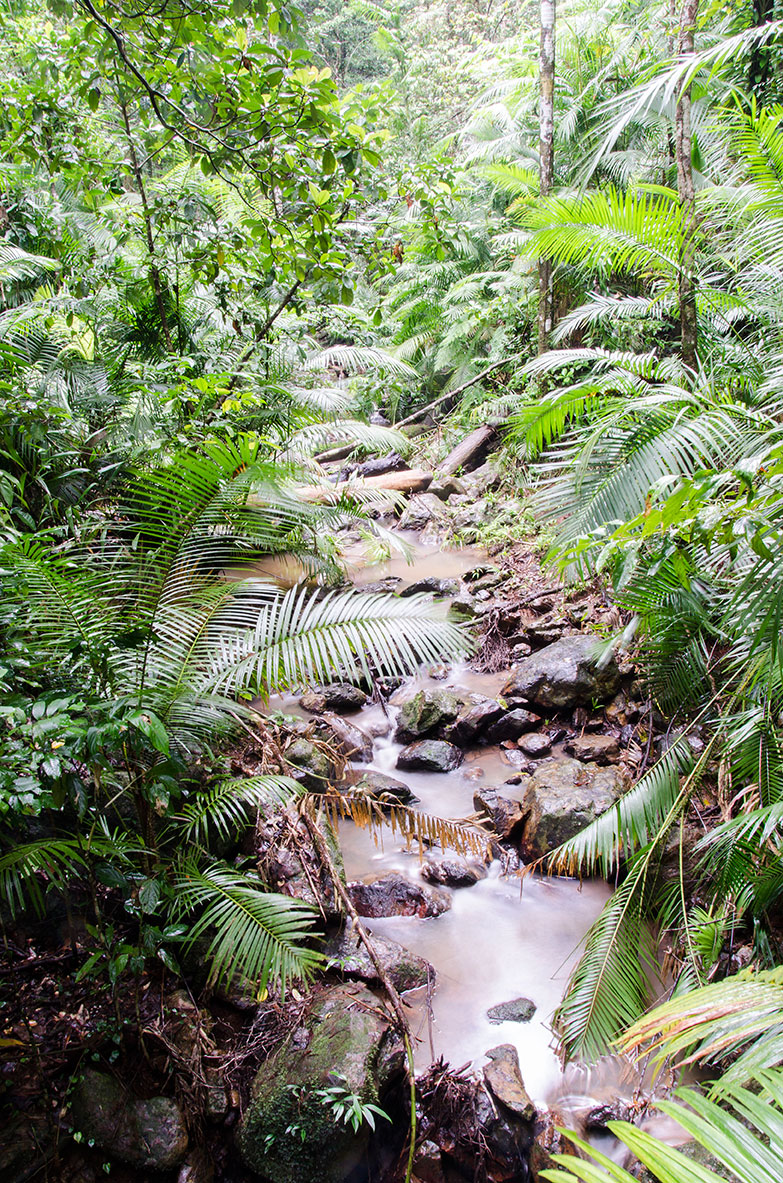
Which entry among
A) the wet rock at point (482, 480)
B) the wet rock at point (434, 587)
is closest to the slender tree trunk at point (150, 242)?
the wet rock at point (434, 587)

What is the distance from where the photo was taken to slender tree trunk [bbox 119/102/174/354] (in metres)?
4.07

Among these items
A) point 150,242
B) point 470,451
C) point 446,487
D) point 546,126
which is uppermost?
point 546,126

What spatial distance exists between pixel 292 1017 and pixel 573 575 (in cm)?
273

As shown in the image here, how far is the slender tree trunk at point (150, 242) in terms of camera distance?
13.4ft

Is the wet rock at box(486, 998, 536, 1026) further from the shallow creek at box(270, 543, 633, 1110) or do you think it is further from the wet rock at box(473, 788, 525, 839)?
the wet rock at box(473, 788, 525, 839)

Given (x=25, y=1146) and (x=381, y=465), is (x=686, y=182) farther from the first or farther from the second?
(x=381, y=465)

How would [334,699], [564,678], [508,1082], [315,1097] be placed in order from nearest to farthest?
[315,1097] < [508,1082] < [564,678] < [334,699]

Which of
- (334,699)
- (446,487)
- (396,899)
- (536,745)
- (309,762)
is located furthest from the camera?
(446,487)

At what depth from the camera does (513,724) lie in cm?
429

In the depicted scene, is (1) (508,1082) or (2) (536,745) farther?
(2) (536,745)

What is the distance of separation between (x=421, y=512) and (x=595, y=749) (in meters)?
4.69

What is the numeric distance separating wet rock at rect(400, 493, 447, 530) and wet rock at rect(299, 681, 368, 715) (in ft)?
11.6

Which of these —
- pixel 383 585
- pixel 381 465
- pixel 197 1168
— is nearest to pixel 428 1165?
pixel 197 1168

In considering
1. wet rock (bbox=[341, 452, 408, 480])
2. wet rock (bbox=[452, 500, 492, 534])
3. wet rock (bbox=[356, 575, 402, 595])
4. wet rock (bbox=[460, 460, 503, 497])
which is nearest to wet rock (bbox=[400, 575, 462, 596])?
wet rock (bbox=[356, 575, 402, 595])
